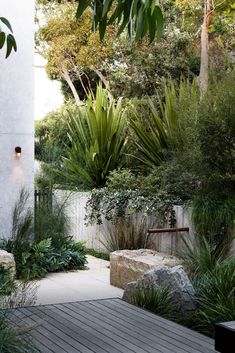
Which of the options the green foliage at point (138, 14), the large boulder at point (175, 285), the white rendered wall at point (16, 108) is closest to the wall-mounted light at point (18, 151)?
the white rendered wall at point (16, 108)

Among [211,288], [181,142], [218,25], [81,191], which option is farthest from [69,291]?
[218,25]

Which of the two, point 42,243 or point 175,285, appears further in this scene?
point 42,243

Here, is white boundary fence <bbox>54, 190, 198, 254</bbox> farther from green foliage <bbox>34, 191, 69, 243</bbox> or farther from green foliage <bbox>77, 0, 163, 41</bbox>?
green foliage <bbox>77, 0, 163, 41</bbox>

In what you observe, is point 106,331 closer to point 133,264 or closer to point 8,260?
point 133,264

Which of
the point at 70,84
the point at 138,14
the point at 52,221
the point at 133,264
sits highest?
the point at 70,84

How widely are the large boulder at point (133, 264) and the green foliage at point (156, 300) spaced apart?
4.37 feet

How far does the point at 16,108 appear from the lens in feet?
31.2

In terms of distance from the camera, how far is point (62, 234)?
946 centimetres

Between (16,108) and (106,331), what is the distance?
5520 millimetres

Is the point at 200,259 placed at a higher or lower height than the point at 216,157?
lower

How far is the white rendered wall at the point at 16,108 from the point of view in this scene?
30.9 ft

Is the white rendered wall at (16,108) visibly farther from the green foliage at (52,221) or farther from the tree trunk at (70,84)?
the tree trunk at (70,84)

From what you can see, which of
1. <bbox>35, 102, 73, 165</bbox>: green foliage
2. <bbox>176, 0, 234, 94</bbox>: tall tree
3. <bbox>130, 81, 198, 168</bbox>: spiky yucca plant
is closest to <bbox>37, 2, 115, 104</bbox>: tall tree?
<bbox>35, 102, 73, 165</bbox>: green foliage

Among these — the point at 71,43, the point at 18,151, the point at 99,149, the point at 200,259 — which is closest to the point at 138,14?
the point at 200,259
